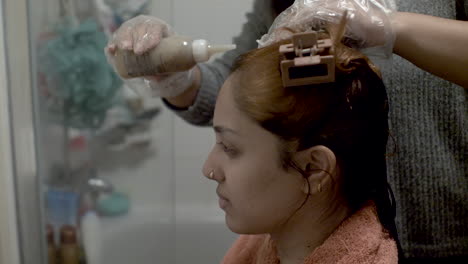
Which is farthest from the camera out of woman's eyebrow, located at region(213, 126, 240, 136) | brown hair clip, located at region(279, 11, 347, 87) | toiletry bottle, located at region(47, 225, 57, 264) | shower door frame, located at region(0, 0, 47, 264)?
toiletry bottle, located at region(47, 225, 57, 264)

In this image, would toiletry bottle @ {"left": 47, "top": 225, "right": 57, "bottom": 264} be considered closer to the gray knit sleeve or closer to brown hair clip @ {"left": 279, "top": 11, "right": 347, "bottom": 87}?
the gray knit sleeve

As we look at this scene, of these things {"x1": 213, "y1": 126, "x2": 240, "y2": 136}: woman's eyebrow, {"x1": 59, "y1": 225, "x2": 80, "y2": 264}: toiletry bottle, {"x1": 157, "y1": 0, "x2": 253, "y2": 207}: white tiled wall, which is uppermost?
{"x1": 213, "y1": 126, "x2": 240, "y2": 136}: woman's eyebrow

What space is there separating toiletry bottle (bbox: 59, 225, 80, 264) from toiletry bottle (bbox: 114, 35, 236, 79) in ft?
2.35

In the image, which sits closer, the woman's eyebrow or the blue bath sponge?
the woman's eyebrow

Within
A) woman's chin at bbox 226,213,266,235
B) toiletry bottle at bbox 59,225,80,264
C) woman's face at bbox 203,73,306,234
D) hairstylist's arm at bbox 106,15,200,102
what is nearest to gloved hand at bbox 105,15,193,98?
hairstylist's arm at bbox 106,15,200,102

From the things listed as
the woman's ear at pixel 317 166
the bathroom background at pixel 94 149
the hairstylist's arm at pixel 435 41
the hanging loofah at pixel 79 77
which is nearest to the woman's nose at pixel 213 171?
the woman's ear at pixel 317 166

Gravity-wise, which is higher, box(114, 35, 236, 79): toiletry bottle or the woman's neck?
box(114, 35, 236, 79): toiletry bottle

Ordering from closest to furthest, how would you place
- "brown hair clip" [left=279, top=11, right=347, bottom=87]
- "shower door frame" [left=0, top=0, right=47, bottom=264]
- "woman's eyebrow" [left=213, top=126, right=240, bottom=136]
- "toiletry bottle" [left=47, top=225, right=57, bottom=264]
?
"brown hair clip" [left=279, top=11, right=347, bottom=87] < "woman's eyebrow" [left=213, top=126, right=240, bottom=136] < "shower door frame" [left=0, top=0, right=47, bottom=264] < "toiletry bottle" [left=47, top=225, right=57, bottom=264]

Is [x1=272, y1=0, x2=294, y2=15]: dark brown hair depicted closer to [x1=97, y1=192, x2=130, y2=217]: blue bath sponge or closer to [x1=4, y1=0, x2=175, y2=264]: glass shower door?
[x1=4, y1=0, x2=175, y2=264]: glass shower door

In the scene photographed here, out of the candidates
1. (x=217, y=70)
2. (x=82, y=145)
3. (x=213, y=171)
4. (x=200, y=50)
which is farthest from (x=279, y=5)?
(x=82, y=145)

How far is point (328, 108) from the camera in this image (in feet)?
2.32

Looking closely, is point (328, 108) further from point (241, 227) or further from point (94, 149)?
point (94, 149)

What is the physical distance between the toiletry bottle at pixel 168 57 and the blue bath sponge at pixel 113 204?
0.76m

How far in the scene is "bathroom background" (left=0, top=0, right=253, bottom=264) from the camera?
1.25m
